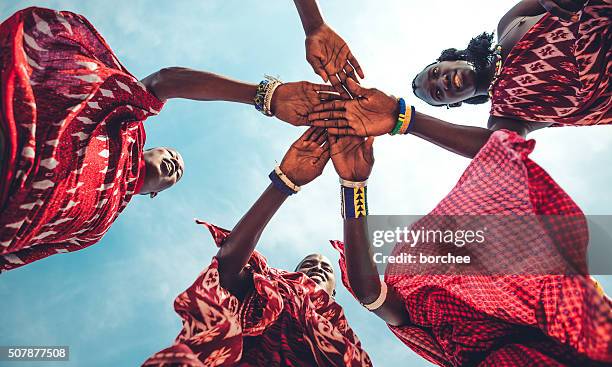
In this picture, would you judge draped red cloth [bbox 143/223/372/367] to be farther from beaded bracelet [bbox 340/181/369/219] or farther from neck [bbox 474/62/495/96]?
neck [bbox 474/62/495/96]

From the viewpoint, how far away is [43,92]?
193cm

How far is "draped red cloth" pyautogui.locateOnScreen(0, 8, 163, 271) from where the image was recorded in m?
1.77

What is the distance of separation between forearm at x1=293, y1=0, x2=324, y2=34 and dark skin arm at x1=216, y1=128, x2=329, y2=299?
673 millimetres

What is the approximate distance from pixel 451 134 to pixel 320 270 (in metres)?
1.45

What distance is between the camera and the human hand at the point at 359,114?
9.02 feet

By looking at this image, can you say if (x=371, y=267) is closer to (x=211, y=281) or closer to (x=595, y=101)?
(x=211, y=281)

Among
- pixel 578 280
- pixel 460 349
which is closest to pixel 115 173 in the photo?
pixel 460 349

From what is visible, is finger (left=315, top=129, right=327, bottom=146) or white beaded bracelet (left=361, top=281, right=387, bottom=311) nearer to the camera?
white beaded bracelet (left=361, top=281, right=387, bottom=311)

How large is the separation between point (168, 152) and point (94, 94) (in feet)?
3.94

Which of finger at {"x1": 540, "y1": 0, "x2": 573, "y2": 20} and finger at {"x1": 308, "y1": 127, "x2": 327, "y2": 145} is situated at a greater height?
finger at {"x1": 308, "y1": 127, "x2": 327, "y2": 145}

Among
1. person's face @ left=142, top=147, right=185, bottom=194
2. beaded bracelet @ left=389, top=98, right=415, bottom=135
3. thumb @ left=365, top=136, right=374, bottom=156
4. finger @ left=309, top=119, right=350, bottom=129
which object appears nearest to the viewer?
thumb @ left=365, top=136, right=374, bottom=156

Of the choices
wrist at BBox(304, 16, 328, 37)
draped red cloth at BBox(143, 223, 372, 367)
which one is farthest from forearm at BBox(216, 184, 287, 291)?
wrist at BBox(304, 16, 328, 37)

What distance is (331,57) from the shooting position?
2785 millimetres

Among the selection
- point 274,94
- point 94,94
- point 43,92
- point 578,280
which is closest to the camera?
point 578,280
